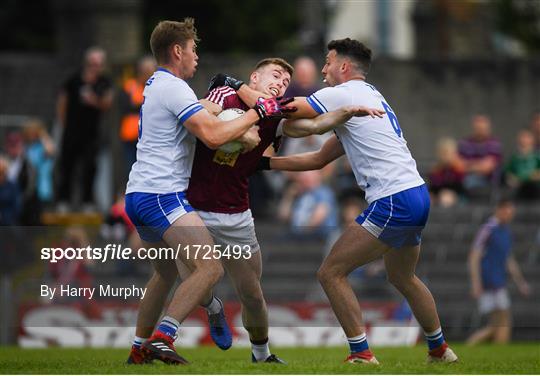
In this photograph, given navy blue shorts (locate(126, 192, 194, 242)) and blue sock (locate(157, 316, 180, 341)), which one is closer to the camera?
blue sock (locate(157, 316, 180, 341))

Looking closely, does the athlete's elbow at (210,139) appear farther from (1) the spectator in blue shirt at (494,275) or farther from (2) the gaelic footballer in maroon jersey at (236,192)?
(1) the spectator in blue shirt at (494,275)

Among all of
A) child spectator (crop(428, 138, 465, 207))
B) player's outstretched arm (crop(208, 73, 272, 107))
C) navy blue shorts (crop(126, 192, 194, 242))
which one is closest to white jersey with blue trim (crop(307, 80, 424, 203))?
player's outstretched arm (crop(208, 73, 272, 107))

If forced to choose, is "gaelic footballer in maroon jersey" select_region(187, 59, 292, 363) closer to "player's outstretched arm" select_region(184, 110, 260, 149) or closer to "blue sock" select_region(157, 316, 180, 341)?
"player's outstretched arm" select_region(184, 110, 260, 149)

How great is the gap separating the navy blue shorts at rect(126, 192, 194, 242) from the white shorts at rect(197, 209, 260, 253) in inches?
10.3

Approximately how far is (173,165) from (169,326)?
1.25 meters

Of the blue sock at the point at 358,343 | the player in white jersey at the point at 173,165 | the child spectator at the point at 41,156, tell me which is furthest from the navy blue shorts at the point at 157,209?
the child spectator at the point at 41,156

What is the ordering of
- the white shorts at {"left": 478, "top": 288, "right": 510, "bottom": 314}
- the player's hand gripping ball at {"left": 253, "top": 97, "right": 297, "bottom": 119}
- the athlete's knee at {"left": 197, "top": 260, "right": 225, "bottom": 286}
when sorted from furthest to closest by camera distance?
the white shorts at {"left": 478, "top": 288, "right": 510, "bottom": 314} → the player's hand gripping ball at {"left": 253, "top": 97, "right": 297, "bottom": 119} → the athlete's knee at {"left": 197, "top": 260, "right": 225, "bottom": 286}

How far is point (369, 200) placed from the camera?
1245 centimetres

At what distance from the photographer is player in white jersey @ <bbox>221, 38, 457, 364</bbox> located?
40.3ft

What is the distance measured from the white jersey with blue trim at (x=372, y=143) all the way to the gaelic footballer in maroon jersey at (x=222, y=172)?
1.80 ft

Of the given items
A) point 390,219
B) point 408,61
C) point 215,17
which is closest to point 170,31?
point 390,219

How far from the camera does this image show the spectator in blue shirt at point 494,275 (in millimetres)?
20016

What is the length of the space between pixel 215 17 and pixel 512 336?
20630 mm

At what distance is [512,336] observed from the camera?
67.4ft
